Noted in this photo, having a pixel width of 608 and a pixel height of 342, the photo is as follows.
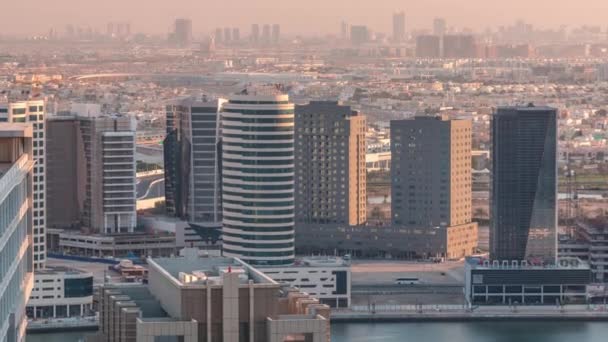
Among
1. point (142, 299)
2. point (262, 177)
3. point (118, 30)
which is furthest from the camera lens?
point (118, 30)

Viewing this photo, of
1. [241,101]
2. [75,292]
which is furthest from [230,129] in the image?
[75,292]

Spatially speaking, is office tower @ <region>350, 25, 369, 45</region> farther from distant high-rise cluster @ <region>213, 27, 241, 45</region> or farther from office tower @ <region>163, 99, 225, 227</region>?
office tower @ <region>163, 99, 225, 227</region>

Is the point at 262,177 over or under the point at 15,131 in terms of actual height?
under

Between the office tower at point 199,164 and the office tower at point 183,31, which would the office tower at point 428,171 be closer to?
the office tower at point 199,164

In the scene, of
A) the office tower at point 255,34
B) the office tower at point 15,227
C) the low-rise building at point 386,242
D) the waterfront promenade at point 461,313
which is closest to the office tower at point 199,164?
the low-rise building at point 386,242

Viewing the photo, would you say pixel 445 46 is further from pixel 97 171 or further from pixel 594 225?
pixel 594 225

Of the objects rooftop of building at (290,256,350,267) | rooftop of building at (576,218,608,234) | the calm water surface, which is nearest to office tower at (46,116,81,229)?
rooftop of building at (290,256,350,267)

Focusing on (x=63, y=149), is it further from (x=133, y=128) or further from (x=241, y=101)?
(x=241, y=101)

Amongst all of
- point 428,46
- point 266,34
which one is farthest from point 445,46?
point 266,34
